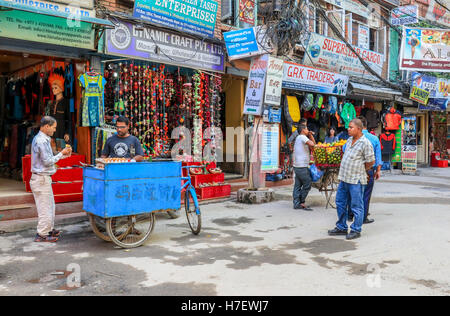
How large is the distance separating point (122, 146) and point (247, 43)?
477 centimetres

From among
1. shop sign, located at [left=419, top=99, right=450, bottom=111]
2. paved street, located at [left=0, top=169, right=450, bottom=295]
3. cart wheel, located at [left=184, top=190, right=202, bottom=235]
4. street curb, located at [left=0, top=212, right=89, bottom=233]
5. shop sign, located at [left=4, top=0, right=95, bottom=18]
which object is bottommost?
paved street, located at [left=0, top=169, right=450, bottom=295]

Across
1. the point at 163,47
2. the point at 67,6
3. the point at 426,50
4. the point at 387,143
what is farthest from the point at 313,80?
the point at 67,6

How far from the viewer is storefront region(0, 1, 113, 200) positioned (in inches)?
305

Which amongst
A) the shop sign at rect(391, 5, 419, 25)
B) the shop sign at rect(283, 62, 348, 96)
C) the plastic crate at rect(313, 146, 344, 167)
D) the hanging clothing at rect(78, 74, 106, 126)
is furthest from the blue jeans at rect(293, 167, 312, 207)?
the shop sign at rect(391, 5, 419, 25)

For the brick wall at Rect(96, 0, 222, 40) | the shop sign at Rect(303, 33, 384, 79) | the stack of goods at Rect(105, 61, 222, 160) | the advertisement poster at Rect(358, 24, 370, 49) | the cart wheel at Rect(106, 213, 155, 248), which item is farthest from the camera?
the advertisement poster at Rect(358, 24, 370, 49)

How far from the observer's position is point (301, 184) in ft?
30.7

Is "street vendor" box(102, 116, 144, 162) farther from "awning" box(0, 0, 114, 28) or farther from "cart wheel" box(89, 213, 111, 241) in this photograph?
"awning" box(0, 0, 114, 28)

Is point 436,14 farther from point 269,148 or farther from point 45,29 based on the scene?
point 45,29

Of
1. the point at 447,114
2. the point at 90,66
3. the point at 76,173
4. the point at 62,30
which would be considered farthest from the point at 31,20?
the point at 447,114

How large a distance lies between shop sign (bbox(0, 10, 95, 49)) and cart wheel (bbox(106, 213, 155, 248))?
4.22 m

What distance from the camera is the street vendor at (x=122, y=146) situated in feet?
22.4

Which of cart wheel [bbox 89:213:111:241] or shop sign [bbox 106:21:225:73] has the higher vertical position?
shop sign [bbox 106:21:225:73]

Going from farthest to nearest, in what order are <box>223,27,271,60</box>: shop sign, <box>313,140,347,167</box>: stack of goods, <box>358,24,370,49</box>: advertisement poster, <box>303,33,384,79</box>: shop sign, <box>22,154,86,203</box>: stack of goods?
<box>358,24,370,49</box>: advertisement poster → <box>303,33,384,79</box>: shop sign → <box>223,27,271,60</box>: shop sign → <box>313,140,347,167</box>: stack of goods → <box>22,154,86,203</box>: stack of goods
